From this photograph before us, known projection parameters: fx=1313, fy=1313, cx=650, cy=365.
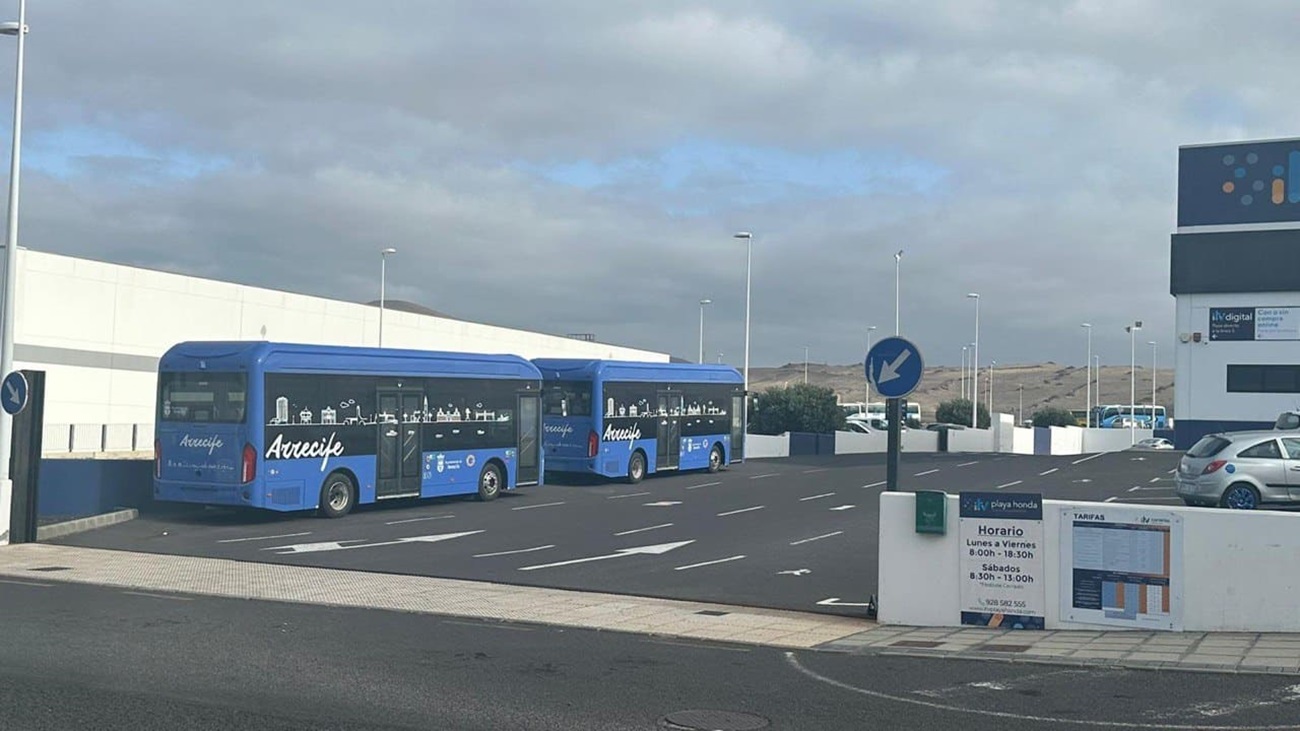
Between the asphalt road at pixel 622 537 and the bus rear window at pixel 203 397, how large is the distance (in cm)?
198

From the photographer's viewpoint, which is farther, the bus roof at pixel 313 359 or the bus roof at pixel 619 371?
the bus roof at pixel 619 371

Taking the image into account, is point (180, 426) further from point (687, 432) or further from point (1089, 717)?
point (1089, 717)

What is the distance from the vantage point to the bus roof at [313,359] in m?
23.8

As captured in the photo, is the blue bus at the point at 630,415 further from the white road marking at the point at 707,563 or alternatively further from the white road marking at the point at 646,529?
the white road marking at the point at 707,563

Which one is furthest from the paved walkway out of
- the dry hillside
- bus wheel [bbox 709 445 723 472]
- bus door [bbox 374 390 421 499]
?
the dry hillside

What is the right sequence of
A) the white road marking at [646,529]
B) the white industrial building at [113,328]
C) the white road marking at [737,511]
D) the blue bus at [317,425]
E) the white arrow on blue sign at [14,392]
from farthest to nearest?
the white industrial building at [113,328]
the white road marking at [737,511]
the blue bus at [317,425]
the white road marking at [646,529]
the white arrow on blue sign at [14,392]

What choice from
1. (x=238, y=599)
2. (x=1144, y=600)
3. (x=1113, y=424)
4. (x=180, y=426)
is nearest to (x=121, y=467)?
(x=180, y=426)

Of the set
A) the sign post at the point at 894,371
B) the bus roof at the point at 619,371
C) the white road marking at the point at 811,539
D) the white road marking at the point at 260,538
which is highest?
the bus roof at the point at 619,371

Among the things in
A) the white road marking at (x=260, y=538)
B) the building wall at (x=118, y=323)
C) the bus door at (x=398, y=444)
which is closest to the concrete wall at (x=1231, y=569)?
the white road marking at (x=260, y=538)

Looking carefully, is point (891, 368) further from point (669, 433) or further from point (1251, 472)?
point (669, 433)

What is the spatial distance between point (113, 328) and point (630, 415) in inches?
930

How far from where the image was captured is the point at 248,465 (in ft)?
76.1

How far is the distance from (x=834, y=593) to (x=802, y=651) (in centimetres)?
428

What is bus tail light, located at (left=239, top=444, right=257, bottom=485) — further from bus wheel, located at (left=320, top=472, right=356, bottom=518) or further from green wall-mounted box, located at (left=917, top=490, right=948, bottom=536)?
green wall-mounted box, located at (left=917, top=490, right=948, bottom=536)
